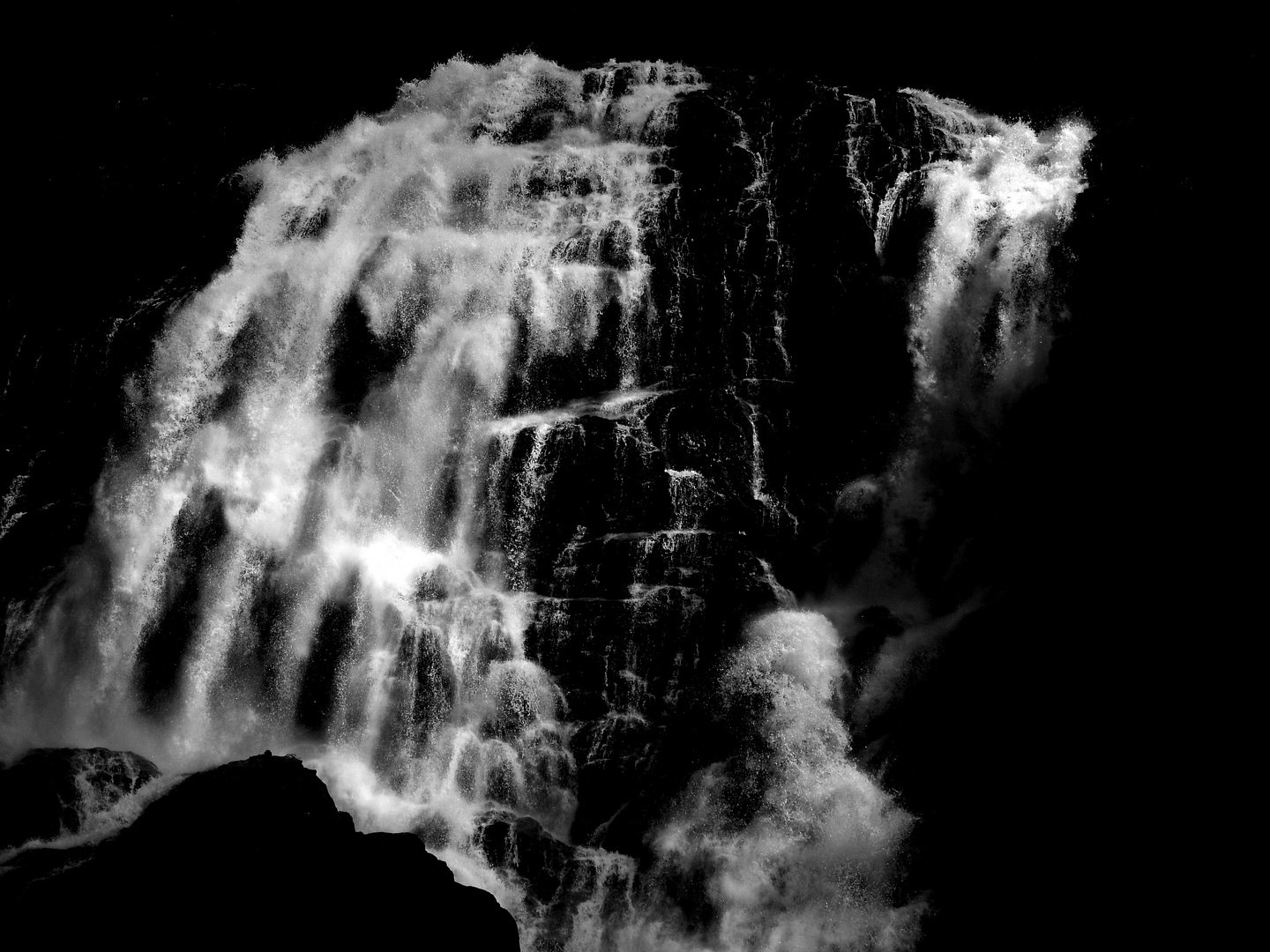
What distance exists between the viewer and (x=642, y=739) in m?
13.5

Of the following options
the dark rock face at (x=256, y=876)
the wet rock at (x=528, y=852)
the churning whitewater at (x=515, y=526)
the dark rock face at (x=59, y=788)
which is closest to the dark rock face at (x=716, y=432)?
the churning whitewater at (x=515, y=526)

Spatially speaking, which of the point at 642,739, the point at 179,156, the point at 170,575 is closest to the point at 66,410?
the point at 170,575

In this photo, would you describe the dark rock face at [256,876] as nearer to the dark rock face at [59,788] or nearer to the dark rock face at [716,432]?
the dark rock face at [59,788]

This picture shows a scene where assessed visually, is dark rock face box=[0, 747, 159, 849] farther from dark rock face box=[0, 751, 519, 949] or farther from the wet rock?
the wet rock

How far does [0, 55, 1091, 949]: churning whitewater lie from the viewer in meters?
12.0

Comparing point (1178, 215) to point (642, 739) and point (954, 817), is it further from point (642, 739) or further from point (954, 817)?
point (642, 739)

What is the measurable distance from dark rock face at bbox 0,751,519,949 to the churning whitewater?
2265 millimetres

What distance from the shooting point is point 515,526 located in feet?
50.3

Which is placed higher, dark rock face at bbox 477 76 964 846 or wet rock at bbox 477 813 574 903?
dark rock face at bbox 477 76 964 846

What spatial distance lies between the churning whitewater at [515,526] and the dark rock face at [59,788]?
1.67 metres

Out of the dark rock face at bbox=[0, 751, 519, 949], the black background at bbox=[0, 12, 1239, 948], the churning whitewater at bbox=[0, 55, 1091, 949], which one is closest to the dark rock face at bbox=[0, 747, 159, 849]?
the dark rock face at bbox=[0, 751, 519, 949]

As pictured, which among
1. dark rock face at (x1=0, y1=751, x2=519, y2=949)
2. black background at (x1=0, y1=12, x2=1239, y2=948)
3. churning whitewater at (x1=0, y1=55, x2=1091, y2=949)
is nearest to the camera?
dark rock face at (x1=0, y1=751, x2=519, y2=949)

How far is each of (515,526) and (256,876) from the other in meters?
6.90

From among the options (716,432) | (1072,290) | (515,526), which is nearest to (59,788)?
(515,526)
